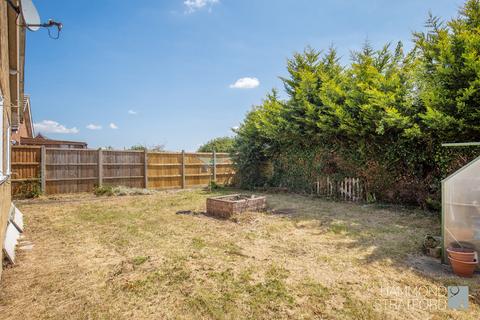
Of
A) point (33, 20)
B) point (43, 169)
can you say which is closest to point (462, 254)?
point (33, 20)

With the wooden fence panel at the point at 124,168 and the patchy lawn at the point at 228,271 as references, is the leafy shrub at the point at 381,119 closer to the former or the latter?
the patchy lawn at the point at 228,271

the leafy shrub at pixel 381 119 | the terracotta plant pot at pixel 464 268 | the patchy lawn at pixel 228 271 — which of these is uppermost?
the leafy shrub at pixel 381 119

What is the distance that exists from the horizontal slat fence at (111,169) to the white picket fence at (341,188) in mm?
6385

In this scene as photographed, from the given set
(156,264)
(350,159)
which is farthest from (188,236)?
(350,159)

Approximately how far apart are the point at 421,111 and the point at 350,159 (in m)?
2.64

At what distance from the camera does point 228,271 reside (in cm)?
331

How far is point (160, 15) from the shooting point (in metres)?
7.98

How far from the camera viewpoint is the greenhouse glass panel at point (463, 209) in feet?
11.0

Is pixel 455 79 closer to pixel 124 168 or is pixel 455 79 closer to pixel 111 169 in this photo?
pixel 124 168

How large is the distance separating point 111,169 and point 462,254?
12.0 meters

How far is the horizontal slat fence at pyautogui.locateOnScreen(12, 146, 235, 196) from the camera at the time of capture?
9.59m

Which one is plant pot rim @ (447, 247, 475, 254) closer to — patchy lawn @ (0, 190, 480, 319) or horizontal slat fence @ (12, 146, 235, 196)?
patchy lawn @ (0, 190, 480, 319)

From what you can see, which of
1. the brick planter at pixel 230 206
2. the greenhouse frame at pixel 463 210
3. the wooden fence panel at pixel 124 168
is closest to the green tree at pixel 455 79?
the greenhouse frame at pixel 463 210

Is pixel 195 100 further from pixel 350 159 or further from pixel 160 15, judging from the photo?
pixel 350 159
